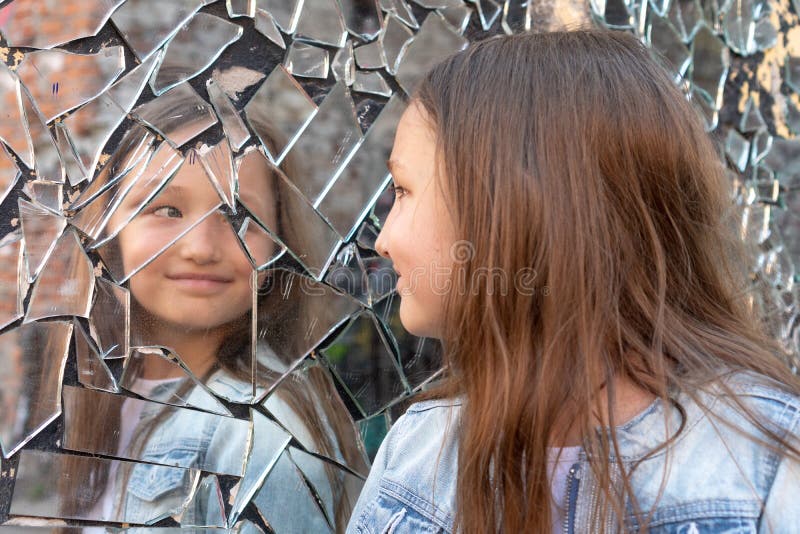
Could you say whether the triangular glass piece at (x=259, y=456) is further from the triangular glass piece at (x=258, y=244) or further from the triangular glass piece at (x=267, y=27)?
the triangular glass piece at (x=267, y=27)

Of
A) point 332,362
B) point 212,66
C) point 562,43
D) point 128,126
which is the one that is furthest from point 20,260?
point 562,43

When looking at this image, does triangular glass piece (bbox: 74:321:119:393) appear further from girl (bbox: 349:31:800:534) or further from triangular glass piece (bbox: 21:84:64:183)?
girl (bbox: 349:31:800:534)

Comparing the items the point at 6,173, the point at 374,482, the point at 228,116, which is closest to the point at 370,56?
the point at 228,116

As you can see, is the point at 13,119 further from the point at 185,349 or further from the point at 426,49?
the point at 426,49

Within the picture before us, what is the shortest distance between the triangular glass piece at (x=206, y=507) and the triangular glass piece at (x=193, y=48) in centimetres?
60

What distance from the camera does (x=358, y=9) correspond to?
128cm

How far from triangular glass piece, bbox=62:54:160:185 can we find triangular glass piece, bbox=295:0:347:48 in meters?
0.29

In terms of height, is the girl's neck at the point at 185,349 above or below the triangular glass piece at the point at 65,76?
below

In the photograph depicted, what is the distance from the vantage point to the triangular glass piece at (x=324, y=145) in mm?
1224

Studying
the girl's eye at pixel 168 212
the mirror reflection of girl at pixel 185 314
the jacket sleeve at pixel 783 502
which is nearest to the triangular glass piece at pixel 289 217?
the mirror reflection of girl at pixel 185 314

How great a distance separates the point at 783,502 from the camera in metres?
0.78

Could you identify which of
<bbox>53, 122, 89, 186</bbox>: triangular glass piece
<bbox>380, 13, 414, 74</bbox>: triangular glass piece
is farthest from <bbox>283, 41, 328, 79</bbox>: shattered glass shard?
<bbox>53, 122, 89, 186</bbox>: triangular glass piece

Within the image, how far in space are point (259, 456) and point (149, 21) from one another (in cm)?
69

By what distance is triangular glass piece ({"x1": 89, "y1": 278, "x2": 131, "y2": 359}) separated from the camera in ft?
3.48
